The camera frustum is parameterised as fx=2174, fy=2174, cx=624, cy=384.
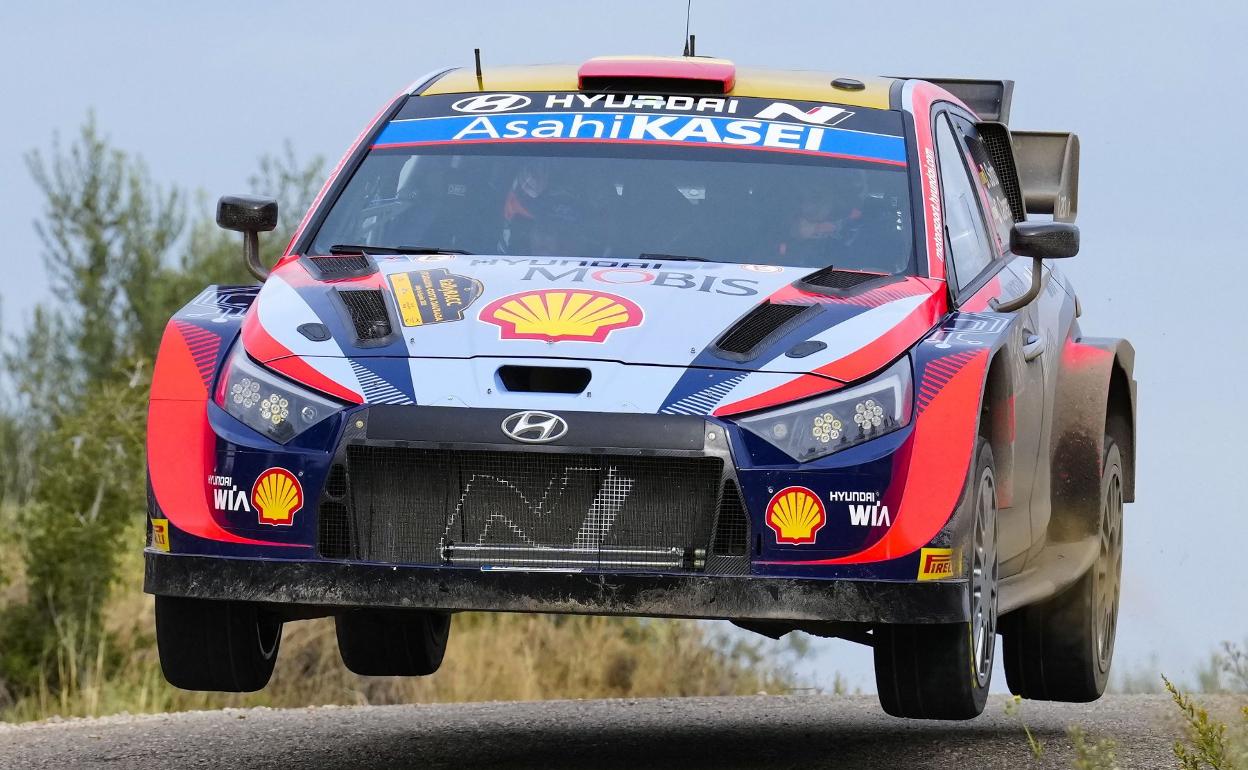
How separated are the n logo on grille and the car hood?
20 cm

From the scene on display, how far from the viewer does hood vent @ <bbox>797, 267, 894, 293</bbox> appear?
600 cm

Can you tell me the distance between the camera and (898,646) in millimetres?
5816

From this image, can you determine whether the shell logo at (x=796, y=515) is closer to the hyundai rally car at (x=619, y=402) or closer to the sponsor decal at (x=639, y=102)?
the hyundai rally car at (x=619, y=402)

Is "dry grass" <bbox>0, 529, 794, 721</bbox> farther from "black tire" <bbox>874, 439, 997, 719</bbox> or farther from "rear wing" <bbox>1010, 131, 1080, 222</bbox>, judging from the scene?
"black tire" <bbox>874, 439, 997, 719</bbox>

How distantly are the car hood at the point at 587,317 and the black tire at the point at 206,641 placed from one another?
768mm

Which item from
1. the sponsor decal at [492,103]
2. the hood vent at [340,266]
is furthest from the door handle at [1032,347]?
the hood vent at [340,266]

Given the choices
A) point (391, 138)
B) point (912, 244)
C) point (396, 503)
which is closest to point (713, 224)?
point (912, 244)

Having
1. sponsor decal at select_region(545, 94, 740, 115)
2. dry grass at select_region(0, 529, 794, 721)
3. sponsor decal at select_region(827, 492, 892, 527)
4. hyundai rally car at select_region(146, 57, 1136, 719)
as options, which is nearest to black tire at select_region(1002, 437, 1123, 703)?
hyundai rally car at select_region(146, 57, 1136, 719)

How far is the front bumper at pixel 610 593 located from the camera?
5.36 meters

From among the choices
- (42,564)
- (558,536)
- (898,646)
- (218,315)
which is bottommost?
(42,564)

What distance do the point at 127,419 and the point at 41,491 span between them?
47.9 inches

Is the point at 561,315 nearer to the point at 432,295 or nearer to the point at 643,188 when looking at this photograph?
the point at 432,295

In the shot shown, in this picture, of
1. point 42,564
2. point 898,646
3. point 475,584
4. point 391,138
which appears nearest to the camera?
point 475,584

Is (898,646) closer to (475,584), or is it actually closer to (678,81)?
(475,584)
